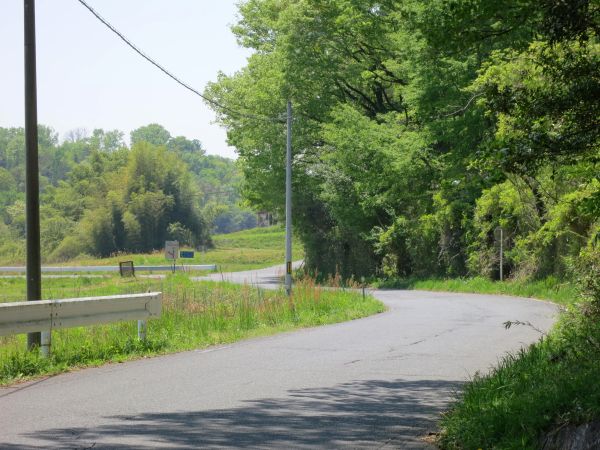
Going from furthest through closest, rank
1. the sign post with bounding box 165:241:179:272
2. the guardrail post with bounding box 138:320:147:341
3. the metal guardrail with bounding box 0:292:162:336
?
the sign post with bounding box 165:241:179:272 < the guardrail post with bounding box 138:320:147:341 < the metal guardrail with bounding box 0:292:162:336

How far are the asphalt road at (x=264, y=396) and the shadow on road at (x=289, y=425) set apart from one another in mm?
Answer: 11

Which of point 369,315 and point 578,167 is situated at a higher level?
point 578,167

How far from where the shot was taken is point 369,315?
2578 centimetres

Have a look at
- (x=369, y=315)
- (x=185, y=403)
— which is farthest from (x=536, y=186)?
(x=185, y=403)

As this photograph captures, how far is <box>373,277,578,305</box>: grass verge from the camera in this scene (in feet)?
107

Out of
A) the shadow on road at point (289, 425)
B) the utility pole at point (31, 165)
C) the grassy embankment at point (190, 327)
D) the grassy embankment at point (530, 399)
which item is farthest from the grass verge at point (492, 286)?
the shadow on road at point (289, 425)

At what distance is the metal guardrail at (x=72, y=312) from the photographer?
13.5 metres

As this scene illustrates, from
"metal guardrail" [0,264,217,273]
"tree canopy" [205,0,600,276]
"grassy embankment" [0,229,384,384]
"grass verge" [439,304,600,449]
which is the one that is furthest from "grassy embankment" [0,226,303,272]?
"grass verge" [439,304,600,449]

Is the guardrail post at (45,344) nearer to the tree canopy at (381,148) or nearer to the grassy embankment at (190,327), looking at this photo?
the grassy embankment at (190,327)

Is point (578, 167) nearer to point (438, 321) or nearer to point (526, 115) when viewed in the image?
point (526, 115)

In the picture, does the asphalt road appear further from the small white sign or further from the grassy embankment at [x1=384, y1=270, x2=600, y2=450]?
the small white sign

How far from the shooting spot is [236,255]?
104125mm

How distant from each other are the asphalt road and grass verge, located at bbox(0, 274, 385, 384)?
0.74m

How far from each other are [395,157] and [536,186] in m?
10.5
